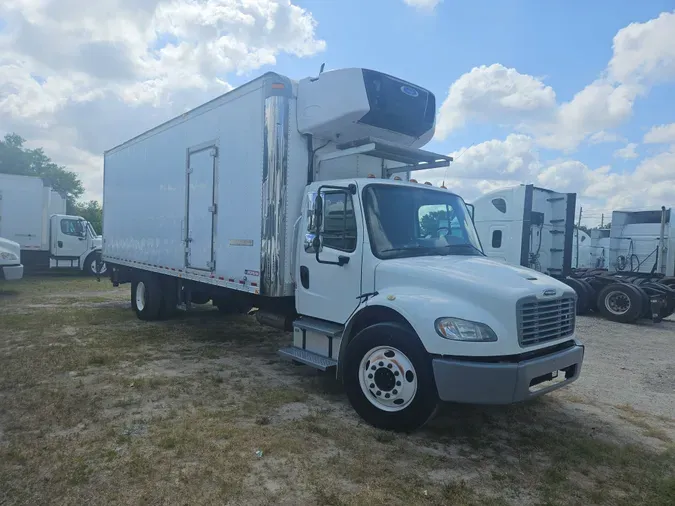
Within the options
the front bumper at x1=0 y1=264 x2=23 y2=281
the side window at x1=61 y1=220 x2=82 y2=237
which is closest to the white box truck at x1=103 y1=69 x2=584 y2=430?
the front bumper at x1=0 y1=264 x2=23 y2=281

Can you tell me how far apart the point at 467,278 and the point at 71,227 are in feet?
65.3

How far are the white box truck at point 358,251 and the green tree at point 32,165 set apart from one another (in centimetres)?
5454

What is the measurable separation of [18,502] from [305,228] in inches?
143

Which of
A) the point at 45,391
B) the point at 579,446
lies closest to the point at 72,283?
the point at 45,391

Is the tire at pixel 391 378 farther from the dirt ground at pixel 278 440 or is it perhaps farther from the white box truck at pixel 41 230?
the white box truck at pixel 41 230

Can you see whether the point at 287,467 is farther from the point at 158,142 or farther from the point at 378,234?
the point at 158,142

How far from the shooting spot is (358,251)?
16.6 feet

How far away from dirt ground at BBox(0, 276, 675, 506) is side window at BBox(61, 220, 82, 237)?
46.7 feet

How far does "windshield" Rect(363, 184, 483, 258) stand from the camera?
5062mm

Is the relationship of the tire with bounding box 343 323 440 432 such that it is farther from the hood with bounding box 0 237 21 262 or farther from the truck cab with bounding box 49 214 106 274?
the truck cab with bounding box 49 214 106 274

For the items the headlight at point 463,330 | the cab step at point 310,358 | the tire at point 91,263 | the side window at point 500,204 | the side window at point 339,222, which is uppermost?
the side window at point 500,204

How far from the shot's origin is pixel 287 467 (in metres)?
3.78

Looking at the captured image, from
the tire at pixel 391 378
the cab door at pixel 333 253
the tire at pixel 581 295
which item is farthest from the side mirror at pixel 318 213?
the tire at pixel 581 295

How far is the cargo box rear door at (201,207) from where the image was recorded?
284 inches
